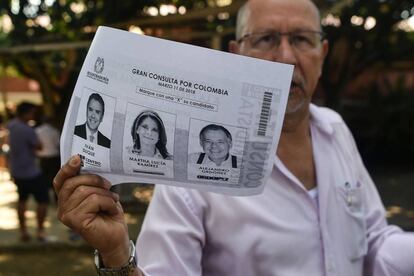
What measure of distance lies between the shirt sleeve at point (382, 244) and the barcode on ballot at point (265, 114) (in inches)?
26.6

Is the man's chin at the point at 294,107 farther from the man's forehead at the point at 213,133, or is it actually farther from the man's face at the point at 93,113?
the man's face at the point at 93,113

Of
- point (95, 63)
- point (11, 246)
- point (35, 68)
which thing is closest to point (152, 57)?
point (95, 63)

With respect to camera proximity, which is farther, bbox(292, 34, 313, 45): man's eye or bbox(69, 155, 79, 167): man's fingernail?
bbox(292, 34, 313, 45): man's eye

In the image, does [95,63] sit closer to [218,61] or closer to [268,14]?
[218,61]

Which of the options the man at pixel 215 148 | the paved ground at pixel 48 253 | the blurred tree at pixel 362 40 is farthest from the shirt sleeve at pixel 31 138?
the blurred tree at pixel 362 40

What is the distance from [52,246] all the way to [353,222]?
535 centimetres

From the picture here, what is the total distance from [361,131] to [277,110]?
489 inches

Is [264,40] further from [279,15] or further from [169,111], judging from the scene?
[169,111]

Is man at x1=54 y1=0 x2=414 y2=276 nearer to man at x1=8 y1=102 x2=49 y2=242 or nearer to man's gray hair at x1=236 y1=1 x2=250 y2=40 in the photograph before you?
man's gray hair at x1=236 y1=1 x2=250 y2=40

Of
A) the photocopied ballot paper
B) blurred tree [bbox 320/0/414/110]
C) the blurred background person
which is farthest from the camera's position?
blurred tree [bbox 320/0/414/110]

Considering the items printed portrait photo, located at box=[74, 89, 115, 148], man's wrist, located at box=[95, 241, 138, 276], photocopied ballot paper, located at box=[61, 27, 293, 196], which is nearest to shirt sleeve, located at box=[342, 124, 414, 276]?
photocopied ballot paper, located at box=[61, 27, 293, 196]

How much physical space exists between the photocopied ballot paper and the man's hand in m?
0.03

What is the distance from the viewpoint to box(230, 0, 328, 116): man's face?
1.55m

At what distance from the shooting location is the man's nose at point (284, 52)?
1530 millimetres
